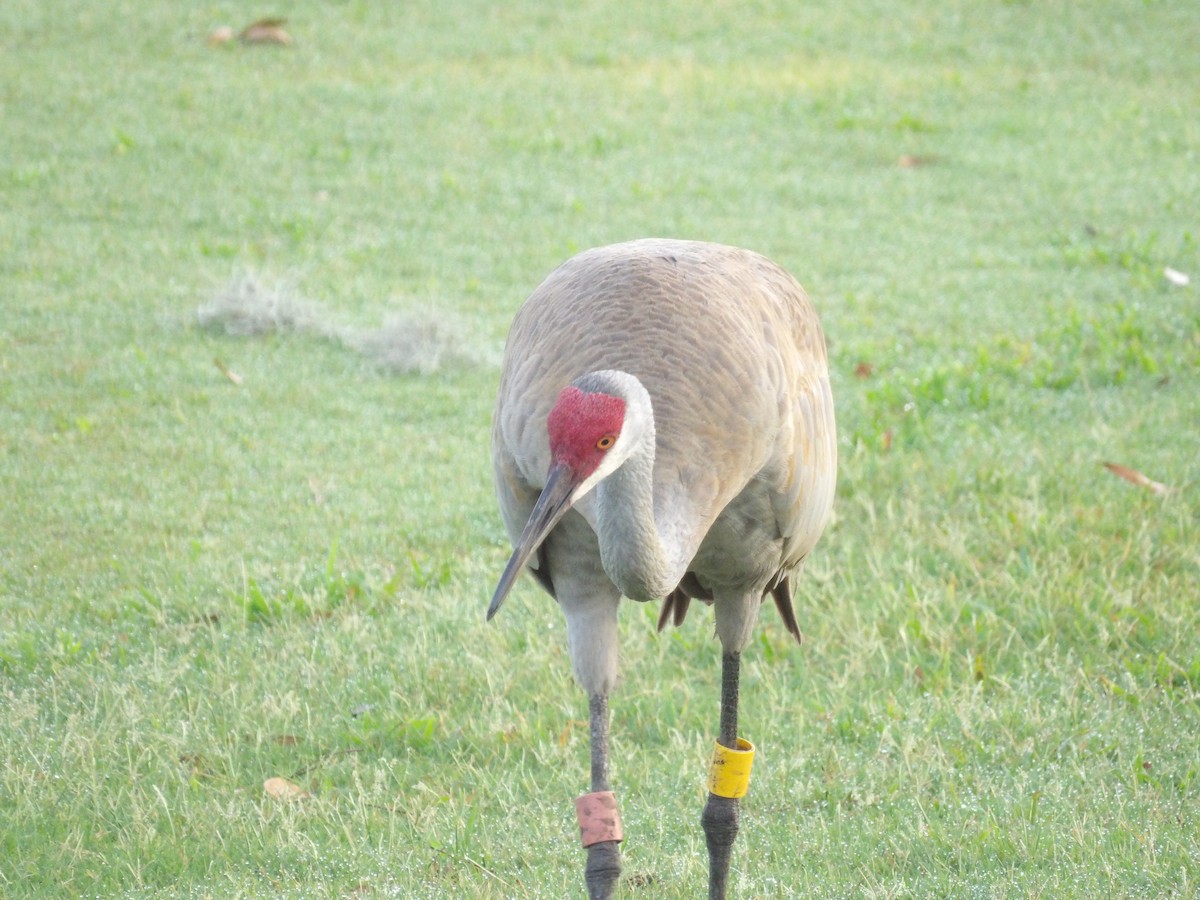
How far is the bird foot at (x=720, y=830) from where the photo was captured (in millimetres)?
3615

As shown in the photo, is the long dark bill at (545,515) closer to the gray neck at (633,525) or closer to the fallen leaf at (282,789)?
the gray neck at (633,525)

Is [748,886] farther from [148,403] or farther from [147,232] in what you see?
[147,232]

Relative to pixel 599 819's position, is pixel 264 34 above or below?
above

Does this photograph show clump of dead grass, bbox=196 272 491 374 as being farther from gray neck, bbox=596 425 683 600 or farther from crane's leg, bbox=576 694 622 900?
gray neck, bbox=596 425 683 600

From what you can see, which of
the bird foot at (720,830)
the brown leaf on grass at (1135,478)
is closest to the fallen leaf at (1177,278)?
the brown leaf on grass at (1135,478)

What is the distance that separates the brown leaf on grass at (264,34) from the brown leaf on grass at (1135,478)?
8241mm

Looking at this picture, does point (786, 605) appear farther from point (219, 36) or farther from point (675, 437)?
point (219, 36)

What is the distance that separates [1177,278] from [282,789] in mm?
5908

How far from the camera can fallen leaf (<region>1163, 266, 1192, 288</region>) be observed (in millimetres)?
7871

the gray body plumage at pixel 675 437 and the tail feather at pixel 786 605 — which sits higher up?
the gray body plumage at pixel 675 437

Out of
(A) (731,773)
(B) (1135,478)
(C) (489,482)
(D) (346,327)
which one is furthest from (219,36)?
(A) (731,773)

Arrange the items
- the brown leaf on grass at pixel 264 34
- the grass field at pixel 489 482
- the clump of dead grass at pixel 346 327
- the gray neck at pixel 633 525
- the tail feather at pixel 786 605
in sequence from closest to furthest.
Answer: the gray neck at pixel 633 525 < the grass field at pixel 489 482 < the tail feather at pixel 786 605 < the clump of dead grass at pixel 346 327 < the brown leaf on grass at pixel 264 34

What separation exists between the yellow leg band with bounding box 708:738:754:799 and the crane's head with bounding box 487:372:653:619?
114cm

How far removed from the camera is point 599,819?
3.42 meters
